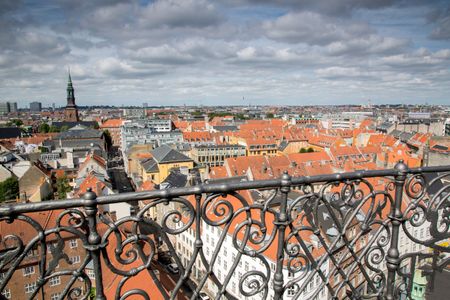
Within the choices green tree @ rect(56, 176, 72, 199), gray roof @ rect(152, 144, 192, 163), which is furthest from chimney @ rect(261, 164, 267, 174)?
green tree @ rect(56, 176, 72, 199)

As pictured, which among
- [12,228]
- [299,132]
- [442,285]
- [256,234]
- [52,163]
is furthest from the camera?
[299,132]

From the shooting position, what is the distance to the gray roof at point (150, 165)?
38.9 m

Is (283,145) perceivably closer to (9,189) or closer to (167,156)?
(167,156)

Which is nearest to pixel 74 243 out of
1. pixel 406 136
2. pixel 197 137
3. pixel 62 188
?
pixel 62 188

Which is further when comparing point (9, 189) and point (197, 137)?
point (197, 137)

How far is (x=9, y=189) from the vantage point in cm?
3066

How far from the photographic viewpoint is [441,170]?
9.84ft

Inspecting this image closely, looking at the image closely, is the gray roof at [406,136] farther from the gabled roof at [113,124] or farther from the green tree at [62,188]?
the gabled roof at [113,124]

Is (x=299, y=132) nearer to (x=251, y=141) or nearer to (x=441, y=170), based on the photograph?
(x=251, y=141)

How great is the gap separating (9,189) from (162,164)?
1606cm

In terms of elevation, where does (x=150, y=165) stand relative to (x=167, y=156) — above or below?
below

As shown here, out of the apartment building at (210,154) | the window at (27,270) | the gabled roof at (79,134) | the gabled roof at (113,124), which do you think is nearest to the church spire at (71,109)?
the gabled roof at (113,124)

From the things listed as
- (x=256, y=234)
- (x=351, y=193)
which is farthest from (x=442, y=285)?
(x=256, y=234)

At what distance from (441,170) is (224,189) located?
2.25 m
